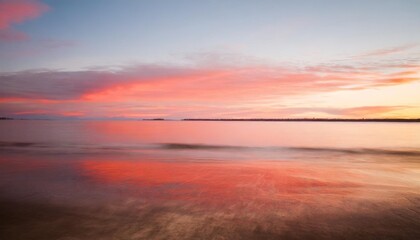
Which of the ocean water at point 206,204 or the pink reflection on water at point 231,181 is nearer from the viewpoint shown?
the ocean water at point 206,204

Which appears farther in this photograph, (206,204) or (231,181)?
(231,181)

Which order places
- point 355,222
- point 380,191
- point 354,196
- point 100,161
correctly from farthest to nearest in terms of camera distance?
point 100,161
point 380,191
point 354,196
point 355,222

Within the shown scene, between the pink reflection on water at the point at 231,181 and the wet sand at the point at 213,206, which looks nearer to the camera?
the wet sand at the point at 213,206

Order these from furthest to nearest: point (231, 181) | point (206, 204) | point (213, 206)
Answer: point (231, 181), point (206, 204), point (213, 206)

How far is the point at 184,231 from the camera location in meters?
5.57

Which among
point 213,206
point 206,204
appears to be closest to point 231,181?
point 206,204

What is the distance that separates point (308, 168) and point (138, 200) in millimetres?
8985

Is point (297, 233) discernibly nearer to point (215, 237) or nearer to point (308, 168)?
point (215, 237)

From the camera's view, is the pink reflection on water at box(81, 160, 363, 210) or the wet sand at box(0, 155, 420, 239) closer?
the wet sand at box(0, 155, 420, 239)

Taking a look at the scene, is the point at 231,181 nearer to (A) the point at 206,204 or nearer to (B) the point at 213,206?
(A) the point at 206,204

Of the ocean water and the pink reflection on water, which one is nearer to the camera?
the ocean water

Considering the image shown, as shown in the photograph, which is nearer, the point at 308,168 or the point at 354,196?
the point at 354,196

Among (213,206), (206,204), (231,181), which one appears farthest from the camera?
(231,181)

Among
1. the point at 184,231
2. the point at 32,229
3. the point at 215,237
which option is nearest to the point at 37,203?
the point at 32,229
